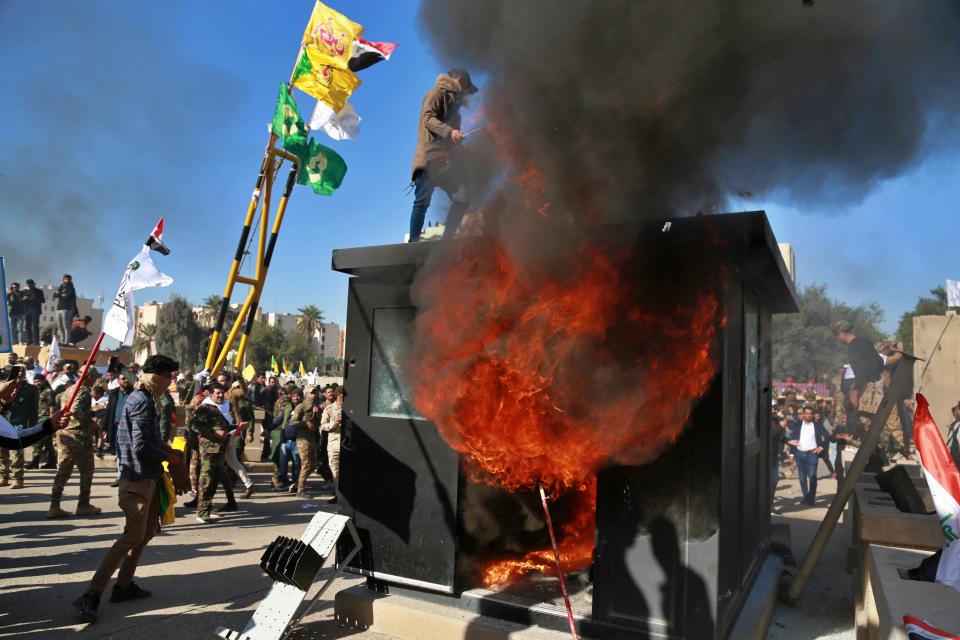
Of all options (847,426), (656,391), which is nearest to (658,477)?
(656,391)

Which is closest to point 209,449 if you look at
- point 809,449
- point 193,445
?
point 193,445

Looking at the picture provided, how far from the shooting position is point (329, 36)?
11.2 m

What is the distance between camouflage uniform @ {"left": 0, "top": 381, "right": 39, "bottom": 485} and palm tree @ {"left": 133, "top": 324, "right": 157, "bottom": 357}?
5455 cm

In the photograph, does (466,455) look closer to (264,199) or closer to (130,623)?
(130,623)

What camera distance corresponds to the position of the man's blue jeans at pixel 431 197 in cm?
579

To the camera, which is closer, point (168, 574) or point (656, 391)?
point (656, 391)

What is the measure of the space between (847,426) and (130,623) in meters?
12.1

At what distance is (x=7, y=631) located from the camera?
469 centimetres

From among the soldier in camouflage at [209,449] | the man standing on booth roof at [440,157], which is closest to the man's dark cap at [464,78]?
the man standing on booth roof at [440,157]

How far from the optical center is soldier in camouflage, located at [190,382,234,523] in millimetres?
8852

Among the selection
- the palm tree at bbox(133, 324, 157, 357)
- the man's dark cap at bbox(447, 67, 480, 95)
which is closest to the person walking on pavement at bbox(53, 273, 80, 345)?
the man's dark cap at bbox(447, 67, 480, 95)

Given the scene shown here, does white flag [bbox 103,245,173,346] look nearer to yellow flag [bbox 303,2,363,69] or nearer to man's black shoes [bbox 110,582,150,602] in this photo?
man's black shoes [bbox 110,582,150,602]

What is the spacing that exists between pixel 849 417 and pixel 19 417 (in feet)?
51.3

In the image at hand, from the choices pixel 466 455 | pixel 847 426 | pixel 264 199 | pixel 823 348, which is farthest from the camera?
pixel 823 348
